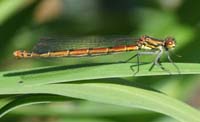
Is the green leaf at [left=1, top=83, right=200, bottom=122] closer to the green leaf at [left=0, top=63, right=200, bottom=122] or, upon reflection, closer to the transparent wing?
the green leaf at [left=0, top=63, right=200, bottom=122]

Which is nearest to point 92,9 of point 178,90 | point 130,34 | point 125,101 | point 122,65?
point 130,34

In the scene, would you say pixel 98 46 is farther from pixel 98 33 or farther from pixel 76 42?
pixel 98 33

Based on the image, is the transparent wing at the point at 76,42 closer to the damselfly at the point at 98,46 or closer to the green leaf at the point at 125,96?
the damselfly at the point at 98,46

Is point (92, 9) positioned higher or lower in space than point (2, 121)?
higher

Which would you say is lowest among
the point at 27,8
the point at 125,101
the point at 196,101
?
the point at 196,101

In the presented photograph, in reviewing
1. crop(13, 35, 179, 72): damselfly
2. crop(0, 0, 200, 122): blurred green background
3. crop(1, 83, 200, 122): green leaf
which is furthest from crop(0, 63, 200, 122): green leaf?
crop(13, 35, 179, 72): damselfly

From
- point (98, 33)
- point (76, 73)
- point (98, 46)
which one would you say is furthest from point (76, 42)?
point (76, 73)

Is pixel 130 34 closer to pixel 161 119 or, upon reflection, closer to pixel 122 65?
pixel 161 119
